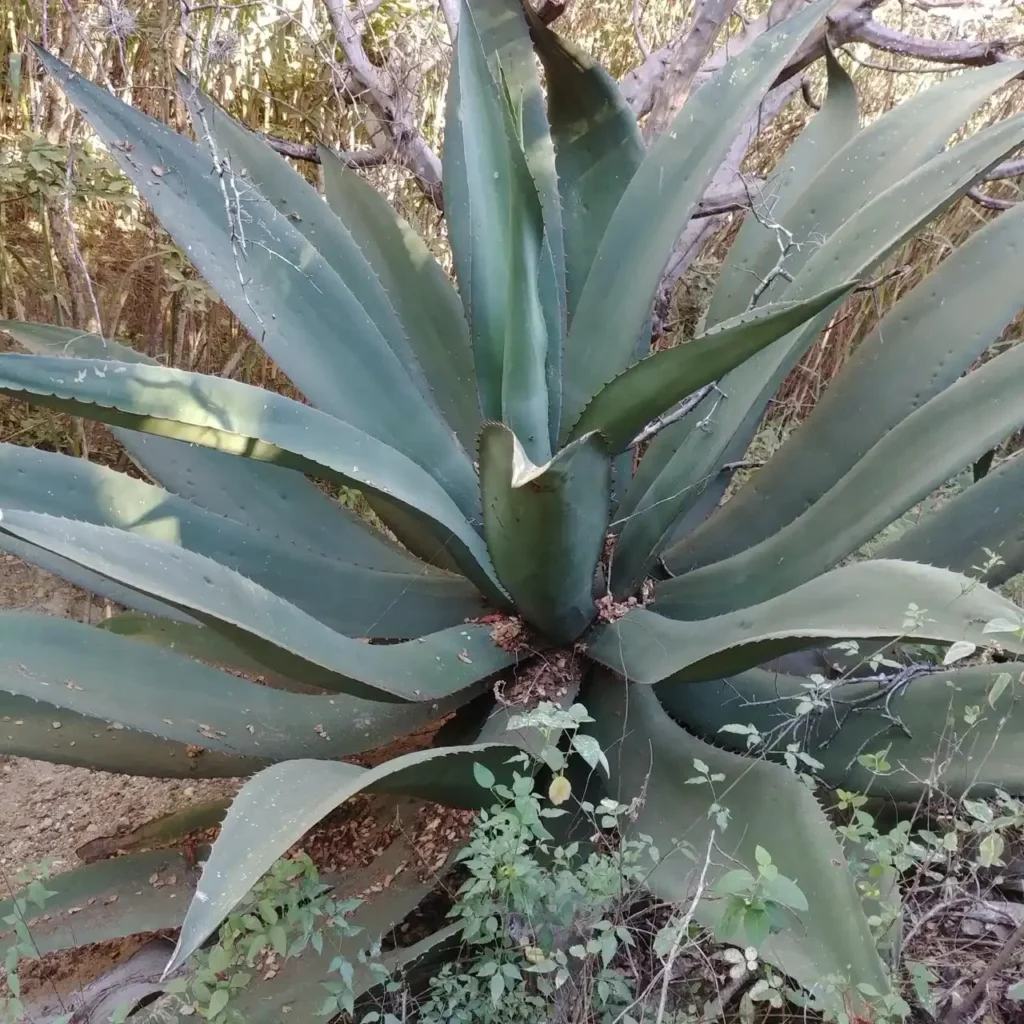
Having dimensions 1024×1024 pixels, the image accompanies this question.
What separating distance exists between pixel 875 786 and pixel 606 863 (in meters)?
0.34

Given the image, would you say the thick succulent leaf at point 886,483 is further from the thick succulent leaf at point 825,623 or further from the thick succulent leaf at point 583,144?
the thick succulent leaf at point 583,144

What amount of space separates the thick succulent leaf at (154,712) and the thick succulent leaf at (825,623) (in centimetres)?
24

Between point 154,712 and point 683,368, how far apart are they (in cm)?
66

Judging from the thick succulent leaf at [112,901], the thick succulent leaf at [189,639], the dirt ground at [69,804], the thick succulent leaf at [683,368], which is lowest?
the dirt ground at [69,804]

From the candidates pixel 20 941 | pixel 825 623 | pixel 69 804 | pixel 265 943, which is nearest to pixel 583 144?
pixel 825 623

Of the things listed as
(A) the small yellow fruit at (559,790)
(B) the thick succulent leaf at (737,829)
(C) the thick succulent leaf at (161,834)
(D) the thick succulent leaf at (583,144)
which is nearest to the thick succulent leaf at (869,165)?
(D) the thick succulent leaf at (583,144)

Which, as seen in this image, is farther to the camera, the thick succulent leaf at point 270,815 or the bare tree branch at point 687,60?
the bare tree branch at point 687,60

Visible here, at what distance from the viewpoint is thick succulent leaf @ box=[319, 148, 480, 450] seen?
1265 millimetres

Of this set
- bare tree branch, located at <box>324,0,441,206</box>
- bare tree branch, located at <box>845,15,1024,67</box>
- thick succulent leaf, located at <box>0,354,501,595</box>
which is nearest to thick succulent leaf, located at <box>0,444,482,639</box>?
thick succulent leaf, located at <box>0,354,501,595</box>

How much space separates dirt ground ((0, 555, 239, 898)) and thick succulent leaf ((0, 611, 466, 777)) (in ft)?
1.44

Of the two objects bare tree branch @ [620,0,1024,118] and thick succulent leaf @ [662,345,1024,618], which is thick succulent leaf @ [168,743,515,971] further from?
bare tree branch @ [620,0,1024,118]

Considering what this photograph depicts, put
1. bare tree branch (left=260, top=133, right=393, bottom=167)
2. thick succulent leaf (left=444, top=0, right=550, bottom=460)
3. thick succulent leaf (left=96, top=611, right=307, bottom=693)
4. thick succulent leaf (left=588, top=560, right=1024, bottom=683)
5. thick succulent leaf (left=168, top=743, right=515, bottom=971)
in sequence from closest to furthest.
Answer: thick succulent leaf (left=168, top=743, right=515, bottom=971) < thick succulent leaf (left=588, top=560, right=1024, bottom=683) < thick succulent leaf (left=444, top=0, right=550, bottom=460) < thick succulent leaf (left=96, top=611, right=307, bottom=693) < bare tree branch (left=260, top=133, right=393, bottom=167)

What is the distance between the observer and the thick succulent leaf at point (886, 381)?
1.06m

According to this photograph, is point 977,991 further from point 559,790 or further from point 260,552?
point 260,552
